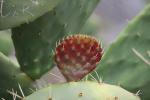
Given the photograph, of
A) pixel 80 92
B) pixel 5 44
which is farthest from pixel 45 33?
pixel 5 44

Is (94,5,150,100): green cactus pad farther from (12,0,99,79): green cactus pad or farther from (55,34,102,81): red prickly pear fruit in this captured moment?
(55,34,102,81): red prickly pear fruit

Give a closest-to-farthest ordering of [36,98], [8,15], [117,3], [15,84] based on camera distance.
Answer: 1. [36,98]
2. [8,15]
3. [15,84]
4. [117,3]

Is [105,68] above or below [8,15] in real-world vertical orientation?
below

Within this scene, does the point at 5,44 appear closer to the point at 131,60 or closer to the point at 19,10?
the point at 131,60

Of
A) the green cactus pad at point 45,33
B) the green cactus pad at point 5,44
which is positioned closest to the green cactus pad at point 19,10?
the green cactus pad at point 45,33

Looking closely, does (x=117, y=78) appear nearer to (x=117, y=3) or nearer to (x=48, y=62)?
(x=48, y=62)

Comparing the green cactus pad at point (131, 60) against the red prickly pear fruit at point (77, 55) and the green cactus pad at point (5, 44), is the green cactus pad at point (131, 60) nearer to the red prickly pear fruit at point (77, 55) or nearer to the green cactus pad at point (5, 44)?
the red prickly pear fruit at point (77, 55)

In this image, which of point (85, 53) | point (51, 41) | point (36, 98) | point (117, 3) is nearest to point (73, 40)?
point (85, 53)
